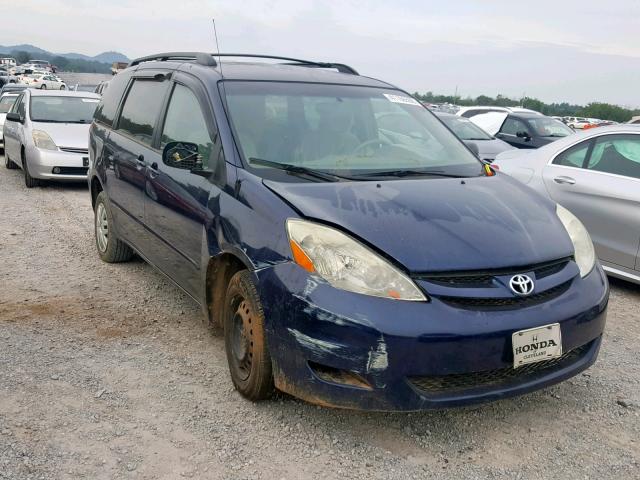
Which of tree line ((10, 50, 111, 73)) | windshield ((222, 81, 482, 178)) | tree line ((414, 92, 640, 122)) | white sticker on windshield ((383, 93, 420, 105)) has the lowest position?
tree line ((10, 50, 111, 73))

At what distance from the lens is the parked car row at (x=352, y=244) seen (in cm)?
282

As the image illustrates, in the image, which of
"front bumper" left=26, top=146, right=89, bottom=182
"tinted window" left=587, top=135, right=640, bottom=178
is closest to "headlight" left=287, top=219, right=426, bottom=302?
"tinted window" left=587, top=135, right=640, bottom=178

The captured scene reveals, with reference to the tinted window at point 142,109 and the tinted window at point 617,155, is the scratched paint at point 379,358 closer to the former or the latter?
the tinted window at point 142,109

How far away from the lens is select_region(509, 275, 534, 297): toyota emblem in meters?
2.92

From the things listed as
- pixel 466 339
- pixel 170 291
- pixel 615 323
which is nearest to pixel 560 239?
pixel 466 339

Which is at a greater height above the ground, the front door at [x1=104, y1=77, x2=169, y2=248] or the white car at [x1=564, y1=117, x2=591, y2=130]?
the front door at [x1=104, y1=77, x2=169, y2=248]

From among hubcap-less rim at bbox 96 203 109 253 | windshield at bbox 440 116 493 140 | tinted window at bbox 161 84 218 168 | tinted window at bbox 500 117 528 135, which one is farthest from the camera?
tinted window at bbox 500 117 528 135

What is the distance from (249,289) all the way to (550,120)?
13.4m

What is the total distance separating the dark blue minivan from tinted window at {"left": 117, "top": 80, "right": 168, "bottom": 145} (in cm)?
18

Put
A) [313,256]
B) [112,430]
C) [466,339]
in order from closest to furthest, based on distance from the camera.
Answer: [466,339] < [313,256] < [112,430]

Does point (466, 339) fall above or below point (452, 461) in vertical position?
above

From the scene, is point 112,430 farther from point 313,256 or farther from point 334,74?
point 334,74

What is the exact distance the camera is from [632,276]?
548 centimetres

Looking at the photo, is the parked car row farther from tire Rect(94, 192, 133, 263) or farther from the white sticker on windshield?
tire Rect(94, 192, 133, 263)
